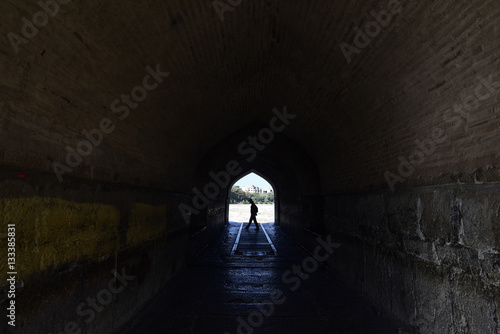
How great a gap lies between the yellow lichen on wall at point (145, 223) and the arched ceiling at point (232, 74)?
0.49 metres

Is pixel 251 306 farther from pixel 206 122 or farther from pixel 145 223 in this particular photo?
pixel 206 122

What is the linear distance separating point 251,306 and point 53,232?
3217 mm

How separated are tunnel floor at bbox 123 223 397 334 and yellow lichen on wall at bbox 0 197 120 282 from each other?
1.56 metres

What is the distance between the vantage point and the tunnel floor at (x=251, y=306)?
4074 millimetres

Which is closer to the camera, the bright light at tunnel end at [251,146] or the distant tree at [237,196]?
the bright light at tunnel end at [251,146]

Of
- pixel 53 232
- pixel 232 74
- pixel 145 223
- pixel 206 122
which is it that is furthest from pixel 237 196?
pixel 53 232

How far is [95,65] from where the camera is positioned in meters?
2.86

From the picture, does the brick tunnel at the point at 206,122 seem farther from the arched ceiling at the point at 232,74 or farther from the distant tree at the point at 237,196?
the distant tree at the point at 237,196

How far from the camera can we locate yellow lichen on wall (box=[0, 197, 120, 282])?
2.24m

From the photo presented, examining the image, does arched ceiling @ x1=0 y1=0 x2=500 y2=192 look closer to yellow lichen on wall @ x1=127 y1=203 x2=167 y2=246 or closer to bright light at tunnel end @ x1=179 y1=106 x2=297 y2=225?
yellow lichen on wall @ x1=127 y1=203 x2=167 y2=246

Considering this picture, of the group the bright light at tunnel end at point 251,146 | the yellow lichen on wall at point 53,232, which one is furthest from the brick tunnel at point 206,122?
the bright light at tunnel end at point 251,146

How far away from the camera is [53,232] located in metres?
2.67

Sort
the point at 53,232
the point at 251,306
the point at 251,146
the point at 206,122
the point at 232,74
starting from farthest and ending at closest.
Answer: the point at 251,146 < the point at 206,122 < the point at 232,74 < the point at 251,306 < the point at 53,232

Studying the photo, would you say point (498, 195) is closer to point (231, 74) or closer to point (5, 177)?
point (5, 177)
